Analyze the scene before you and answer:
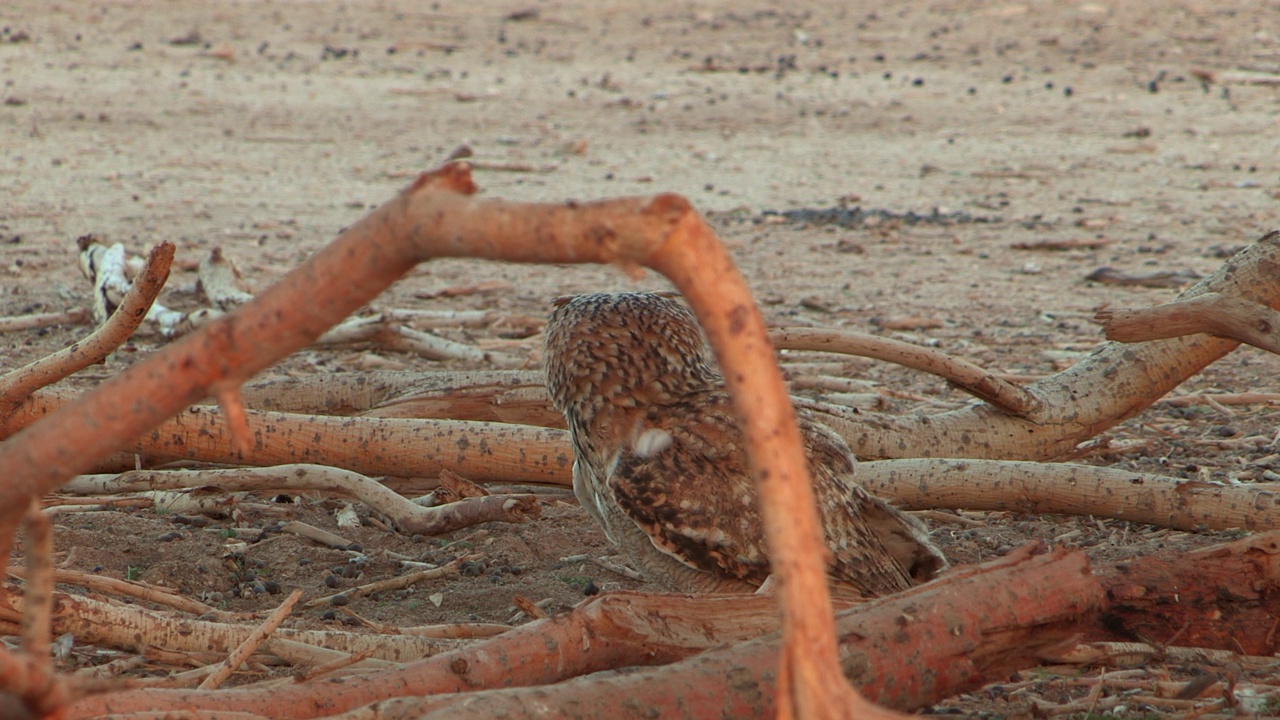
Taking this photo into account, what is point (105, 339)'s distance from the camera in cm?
340

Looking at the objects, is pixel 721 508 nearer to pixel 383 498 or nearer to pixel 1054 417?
pixel 383 498

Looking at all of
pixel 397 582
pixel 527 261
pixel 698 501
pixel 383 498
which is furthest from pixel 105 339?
pixel 527 261

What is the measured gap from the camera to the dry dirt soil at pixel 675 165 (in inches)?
186

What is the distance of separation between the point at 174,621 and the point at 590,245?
2236 millimetres

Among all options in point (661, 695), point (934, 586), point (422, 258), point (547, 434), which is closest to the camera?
point (422, 258)

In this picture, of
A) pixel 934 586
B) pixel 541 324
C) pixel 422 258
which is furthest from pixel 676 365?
pixel 541 324

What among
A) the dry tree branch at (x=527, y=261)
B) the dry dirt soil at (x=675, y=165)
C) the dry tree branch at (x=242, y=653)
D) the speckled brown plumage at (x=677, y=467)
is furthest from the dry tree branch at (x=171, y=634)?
the dry tree branch at (x=527, y=261)

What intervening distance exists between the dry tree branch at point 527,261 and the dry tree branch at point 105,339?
4.81ft

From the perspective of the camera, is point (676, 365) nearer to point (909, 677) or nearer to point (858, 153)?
point (909, 677)

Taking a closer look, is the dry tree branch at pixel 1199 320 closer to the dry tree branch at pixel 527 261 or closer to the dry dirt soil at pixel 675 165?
the dry dirt soil at pixel 675 165

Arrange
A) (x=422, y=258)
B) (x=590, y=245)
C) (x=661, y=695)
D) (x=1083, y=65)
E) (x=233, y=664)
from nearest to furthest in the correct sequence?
(x=590, y=245), (x=422, y=258), (x=661, y=695), (x=233, y=664), (x=1083, y=65)

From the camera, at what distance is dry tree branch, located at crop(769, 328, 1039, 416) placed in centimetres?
489

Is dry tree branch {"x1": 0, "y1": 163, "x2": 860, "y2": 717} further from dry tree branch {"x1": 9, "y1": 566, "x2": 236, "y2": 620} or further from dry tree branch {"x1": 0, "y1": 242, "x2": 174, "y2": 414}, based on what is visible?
dry tree branch {"x1": 9, "y1": 566, "x2": 236, "y2": 620}

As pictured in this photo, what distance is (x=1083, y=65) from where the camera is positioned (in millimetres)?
16844
